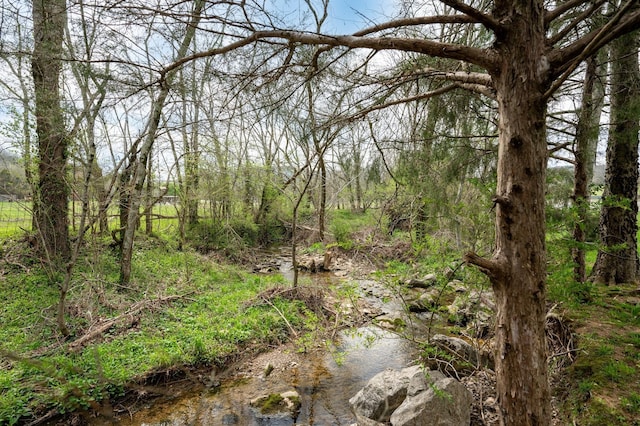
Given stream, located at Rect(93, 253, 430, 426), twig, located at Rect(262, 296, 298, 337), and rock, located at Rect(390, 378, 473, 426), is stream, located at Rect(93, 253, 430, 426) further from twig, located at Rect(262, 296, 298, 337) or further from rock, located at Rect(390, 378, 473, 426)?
rock, located at Rect(390, 378, 473, 426)

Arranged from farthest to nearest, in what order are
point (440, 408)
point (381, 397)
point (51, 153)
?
point (51, 153)
point (381, 397)
point (440, 408)

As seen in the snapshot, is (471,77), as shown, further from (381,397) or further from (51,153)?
(51,153)

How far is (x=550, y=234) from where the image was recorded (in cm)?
350

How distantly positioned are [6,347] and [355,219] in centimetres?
1523

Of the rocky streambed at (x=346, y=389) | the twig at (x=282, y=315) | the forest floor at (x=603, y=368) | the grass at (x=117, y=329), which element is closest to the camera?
the forest floor at (x=603, y=368)

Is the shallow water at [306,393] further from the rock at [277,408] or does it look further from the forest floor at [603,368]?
the forest floor at [603,368]

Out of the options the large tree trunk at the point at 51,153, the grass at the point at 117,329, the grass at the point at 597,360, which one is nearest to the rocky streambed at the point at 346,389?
the grass at the point at 117,329

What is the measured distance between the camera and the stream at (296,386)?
419 cm

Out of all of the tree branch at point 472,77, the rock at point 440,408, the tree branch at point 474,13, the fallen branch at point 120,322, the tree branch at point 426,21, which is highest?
the tree branch at point 426,21

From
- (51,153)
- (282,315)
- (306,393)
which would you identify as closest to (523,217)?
(306,393)

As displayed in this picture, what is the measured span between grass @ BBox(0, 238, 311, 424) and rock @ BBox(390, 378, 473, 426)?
122 inches

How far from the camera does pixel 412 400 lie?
3.78m

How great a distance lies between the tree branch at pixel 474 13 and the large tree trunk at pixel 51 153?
5.63 m

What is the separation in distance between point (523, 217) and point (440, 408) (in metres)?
2.45
